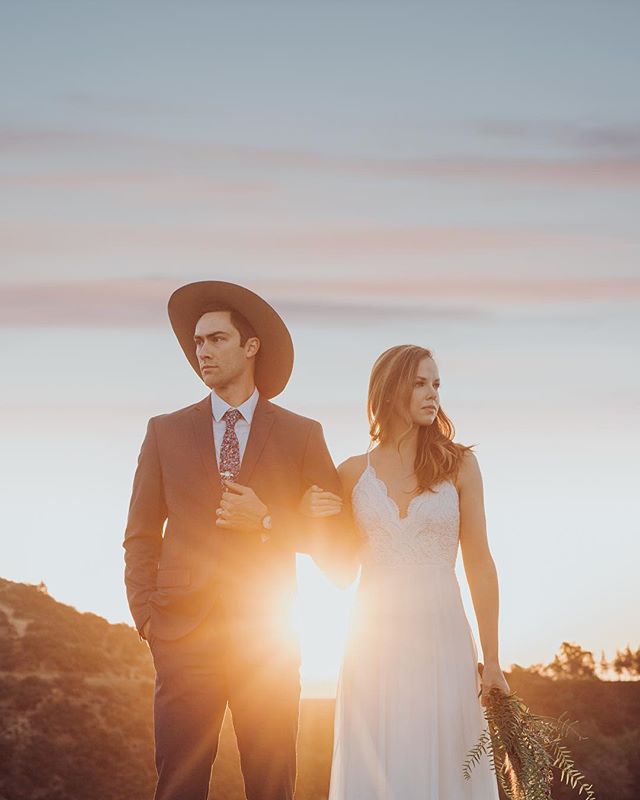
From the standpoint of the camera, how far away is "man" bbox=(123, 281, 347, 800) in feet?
21.0

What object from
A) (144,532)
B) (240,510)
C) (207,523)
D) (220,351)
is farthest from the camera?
(220,351)

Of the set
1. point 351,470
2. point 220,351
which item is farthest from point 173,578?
point 351,470

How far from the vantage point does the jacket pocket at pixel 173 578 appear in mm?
6469

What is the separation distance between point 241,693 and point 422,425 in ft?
6.06

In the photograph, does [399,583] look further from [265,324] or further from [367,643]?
[265,324]

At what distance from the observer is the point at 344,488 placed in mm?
7309

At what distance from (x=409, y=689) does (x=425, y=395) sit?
163cm

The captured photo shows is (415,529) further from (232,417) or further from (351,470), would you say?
(232,417)

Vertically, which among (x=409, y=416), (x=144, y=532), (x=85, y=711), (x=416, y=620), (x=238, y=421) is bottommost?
(x=416, y=620)

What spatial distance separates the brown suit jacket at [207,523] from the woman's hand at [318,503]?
5cm

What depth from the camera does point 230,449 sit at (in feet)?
22.1

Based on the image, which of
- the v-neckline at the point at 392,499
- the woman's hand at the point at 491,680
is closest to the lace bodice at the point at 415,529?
the v-neckline at the point at 392,499

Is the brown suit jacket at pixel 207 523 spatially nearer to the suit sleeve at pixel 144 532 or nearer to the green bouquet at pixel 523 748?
the suit sleeve at pixel 144 532

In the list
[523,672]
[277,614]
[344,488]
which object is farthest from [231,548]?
[523,672]
